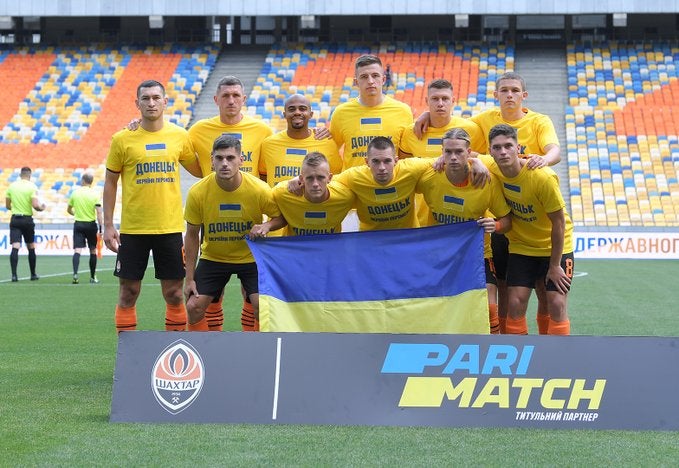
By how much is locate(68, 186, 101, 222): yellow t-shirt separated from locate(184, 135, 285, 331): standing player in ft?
32.7

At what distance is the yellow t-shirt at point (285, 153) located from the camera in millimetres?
8250

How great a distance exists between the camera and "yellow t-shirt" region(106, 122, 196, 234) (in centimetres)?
785

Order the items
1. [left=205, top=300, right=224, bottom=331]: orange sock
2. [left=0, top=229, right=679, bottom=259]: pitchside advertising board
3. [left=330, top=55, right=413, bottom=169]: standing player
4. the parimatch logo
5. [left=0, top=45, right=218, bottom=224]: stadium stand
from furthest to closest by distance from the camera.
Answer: [left=0, top=45, right=218, bottom=224]: stadium stand < [left=0, top=229, right=679, bottom=259]: pitchside advertising board < [left=205, top=300, right=224, bottom=331]: orange sock < [left=330, top=55, right=413, bottom=169]: standing player < the parimatch logo

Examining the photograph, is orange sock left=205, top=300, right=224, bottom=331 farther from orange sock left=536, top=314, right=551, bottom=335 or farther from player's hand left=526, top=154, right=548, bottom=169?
player's hand left=526, top=154, right=548, bottom=169

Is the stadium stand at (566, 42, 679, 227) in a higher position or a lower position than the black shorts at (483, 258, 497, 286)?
lower

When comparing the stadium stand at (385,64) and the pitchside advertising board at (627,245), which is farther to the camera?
the stadium stand at (385,64)

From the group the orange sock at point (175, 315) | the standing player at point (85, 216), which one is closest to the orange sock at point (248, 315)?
the orange sock at point (175, 315)

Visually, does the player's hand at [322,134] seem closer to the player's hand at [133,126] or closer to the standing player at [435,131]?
the standing player at [435,131]

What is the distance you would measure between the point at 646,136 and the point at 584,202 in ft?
14.2

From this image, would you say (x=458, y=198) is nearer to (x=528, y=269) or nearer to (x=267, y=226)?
(x=528, y=269)

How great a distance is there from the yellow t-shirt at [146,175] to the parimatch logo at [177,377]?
2.13 meters

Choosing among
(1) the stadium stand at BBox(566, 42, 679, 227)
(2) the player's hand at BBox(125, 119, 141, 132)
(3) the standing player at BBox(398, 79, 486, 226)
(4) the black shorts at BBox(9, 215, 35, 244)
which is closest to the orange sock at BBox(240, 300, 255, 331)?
(3) the standing player at BBox(398, 79, 486, 226)

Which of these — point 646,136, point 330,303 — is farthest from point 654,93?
point 330,303

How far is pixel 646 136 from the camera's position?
105ft
